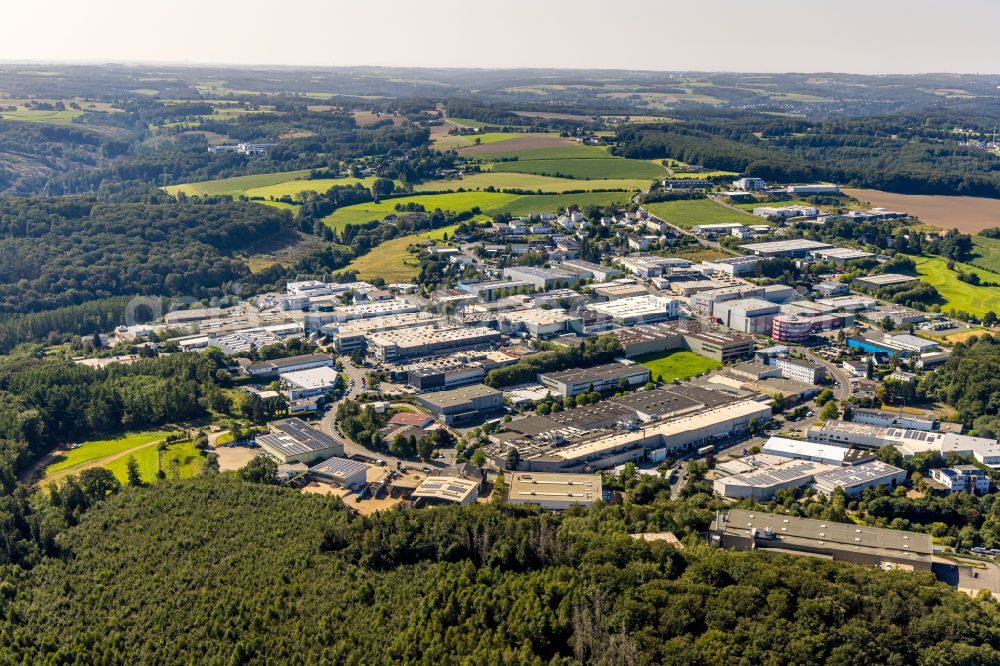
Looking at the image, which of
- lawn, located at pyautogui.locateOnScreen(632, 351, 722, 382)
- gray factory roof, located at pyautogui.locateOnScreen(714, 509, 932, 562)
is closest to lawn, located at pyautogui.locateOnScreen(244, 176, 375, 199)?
lawn, located at pyautogui.locateOnScreen(632, 351, 722, 382)

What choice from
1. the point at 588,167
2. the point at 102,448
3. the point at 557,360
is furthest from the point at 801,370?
the point at 588,167

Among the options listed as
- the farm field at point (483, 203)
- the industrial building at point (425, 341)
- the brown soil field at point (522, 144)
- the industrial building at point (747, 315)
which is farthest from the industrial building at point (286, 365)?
the brown soil field at point (522, 144)

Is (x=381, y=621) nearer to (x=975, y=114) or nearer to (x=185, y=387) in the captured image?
(x=185, y=387)

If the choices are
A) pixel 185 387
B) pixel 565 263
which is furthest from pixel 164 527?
pixel 565 263

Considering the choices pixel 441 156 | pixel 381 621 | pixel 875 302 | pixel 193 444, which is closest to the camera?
pixel 381 621

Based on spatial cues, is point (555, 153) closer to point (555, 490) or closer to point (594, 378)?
point (594, 378)

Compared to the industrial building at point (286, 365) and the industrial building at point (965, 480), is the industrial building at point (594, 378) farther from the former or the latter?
the industrial building at point (965, 480)
